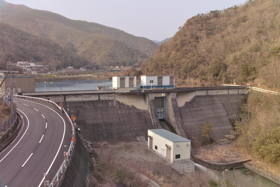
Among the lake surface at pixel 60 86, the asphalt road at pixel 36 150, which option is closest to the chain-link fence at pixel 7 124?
the asphalt road at pixel 36 150

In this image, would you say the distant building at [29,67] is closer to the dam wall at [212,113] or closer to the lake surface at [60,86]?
the lake surface at [60,86]

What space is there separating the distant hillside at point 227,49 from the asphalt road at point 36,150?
119ft

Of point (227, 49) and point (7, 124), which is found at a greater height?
point (227, 49)

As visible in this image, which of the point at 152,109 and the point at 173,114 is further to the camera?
the point at 173,114

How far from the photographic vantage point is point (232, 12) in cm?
8338

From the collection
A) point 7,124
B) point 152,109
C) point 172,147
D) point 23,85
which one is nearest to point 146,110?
point 152,109

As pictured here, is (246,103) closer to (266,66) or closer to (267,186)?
(266,66)

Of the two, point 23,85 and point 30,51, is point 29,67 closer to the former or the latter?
point 30,51

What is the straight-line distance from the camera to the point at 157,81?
30891 millimetres

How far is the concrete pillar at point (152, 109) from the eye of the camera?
2734 cm

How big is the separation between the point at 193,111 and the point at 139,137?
10.3m

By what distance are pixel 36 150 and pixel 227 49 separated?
192 feet

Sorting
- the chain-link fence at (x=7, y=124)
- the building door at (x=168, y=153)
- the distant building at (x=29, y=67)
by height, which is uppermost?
the distant building at (x=29, y=67)

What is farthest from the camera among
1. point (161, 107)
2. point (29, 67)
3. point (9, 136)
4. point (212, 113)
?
point (29, 67)
